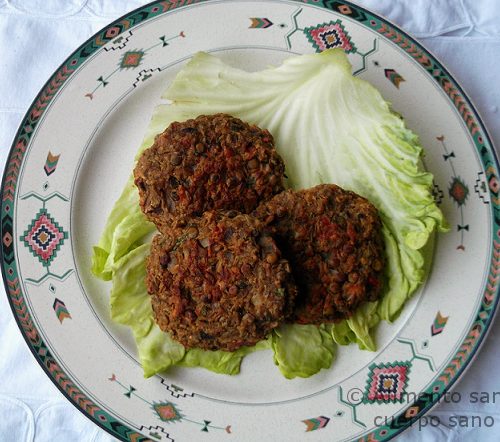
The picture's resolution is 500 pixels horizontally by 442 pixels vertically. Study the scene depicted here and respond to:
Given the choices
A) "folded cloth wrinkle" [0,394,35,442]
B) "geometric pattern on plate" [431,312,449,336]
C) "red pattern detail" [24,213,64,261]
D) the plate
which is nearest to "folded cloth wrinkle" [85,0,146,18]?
the plate

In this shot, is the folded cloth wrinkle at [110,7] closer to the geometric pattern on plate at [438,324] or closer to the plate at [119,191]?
the plate at [119,191]

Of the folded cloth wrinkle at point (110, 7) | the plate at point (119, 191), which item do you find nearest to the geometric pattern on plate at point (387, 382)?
the plate at point (119, 191)

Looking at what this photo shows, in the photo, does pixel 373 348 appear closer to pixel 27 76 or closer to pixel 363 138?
pixel 363 138

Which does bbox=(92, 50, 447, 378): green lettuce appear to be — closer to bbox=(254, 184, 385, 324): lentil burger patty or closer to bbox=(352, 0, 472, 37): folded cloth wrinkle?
bbox=(254, 184, 385, 324): lentil burger patty

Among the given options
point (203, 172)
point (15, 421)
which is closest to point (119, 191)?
point (203, 172)

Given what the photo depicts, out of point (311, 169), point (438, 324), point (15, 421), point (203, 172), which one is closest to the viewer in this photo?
point (203, 172)

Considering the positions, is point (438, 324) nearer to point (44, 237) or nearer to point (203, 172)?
point (203, 172)

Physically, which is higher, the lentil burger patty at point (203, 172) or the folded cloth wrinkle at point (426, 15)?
the folded cloth wrinkle at point (426, 15)

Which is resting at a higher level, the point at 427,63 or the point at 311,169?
the point at 427,63
